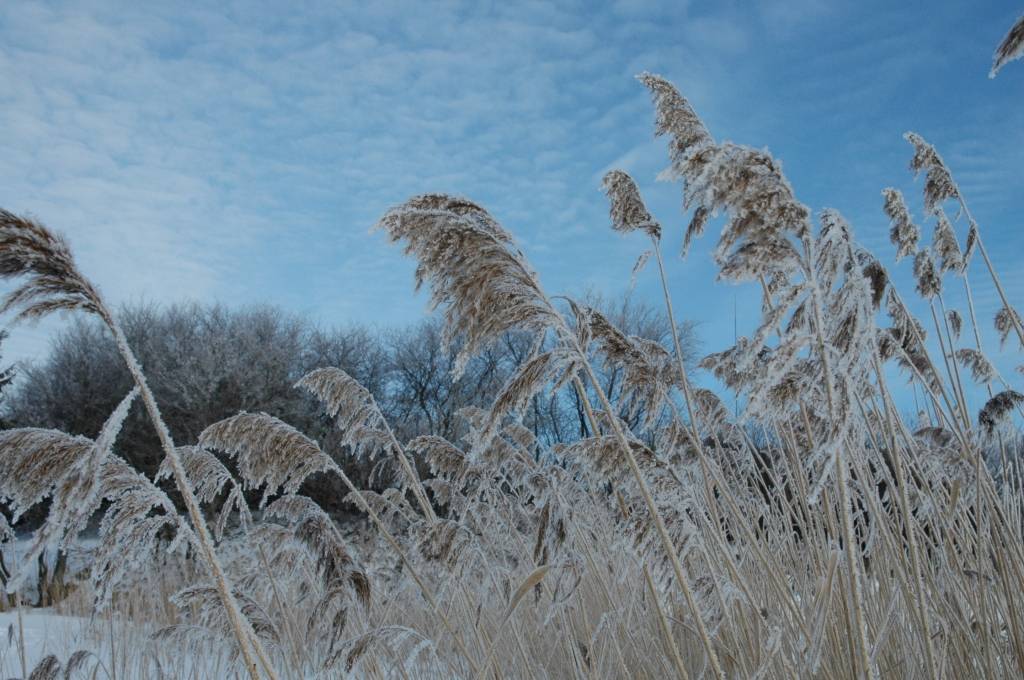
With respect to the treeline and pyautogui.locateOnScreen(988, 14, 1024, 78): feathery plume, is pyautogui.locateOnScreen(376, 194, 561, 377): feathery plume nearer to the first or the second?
pyautogui.locateOnScreen(988, 14, 1024, 78): feathery plume

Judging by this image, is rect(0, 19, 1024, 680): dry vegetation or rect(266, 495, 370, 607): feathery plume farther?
rect(266, 495, 370, 607): feathery plume

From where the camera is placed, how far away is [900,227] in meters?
4.59

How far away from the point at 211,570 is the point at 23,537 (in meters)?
22.7

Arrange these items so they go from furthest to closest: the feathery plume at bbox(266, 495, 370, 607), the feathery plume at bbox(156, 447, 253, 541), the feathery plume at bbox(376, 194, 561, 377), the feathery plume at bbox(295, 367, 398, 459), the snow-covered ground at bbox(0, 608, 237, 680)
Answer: the snow-covered ground at bbox(0, 608, 237, 680)
the feathery plume at bbox(156, 447, 253, 541)
the feathery plume at bbox(295, 367, 398, 459)
the feathery plume at bbox(266, 495, 370, 607)
the feathery plume at bbox(376, 194, 561, 377)

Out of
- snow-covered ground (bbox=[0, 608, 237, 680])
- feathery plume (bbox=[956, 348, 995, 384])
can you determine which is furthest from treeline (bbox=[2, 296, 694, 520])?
feathery plume (bbox=[956, 348, 995, 384])

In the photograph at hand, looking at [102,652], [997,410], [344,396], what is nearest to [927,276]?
[997,410]

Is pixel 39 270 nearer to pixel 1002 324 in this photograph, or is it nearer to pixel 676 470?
pixel 676 470

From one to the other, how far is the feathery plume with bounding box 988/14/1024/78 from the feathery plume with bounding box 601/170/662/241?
4.56ft

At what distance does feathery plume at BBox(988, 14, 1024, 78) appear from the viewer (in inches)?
105

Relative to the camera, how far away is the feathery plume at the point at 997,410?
9.63 ft

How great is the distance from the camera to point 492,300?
1938mm

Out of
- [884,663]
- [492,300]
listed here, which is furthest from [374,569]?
[492,300]

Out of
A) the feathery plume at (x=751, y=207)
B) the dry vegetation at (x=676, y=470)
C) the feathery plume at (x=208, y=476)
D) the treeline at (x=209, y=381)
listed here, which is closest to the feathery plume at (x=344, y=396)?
the dry vegetation at (x=676, y=470)

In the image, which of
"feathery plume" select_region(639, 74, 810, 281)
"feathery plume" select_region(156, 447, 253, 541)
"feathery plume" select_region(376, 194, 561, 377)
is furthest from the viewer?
"feathery plume" select_region(156, 447, 253, 541)
